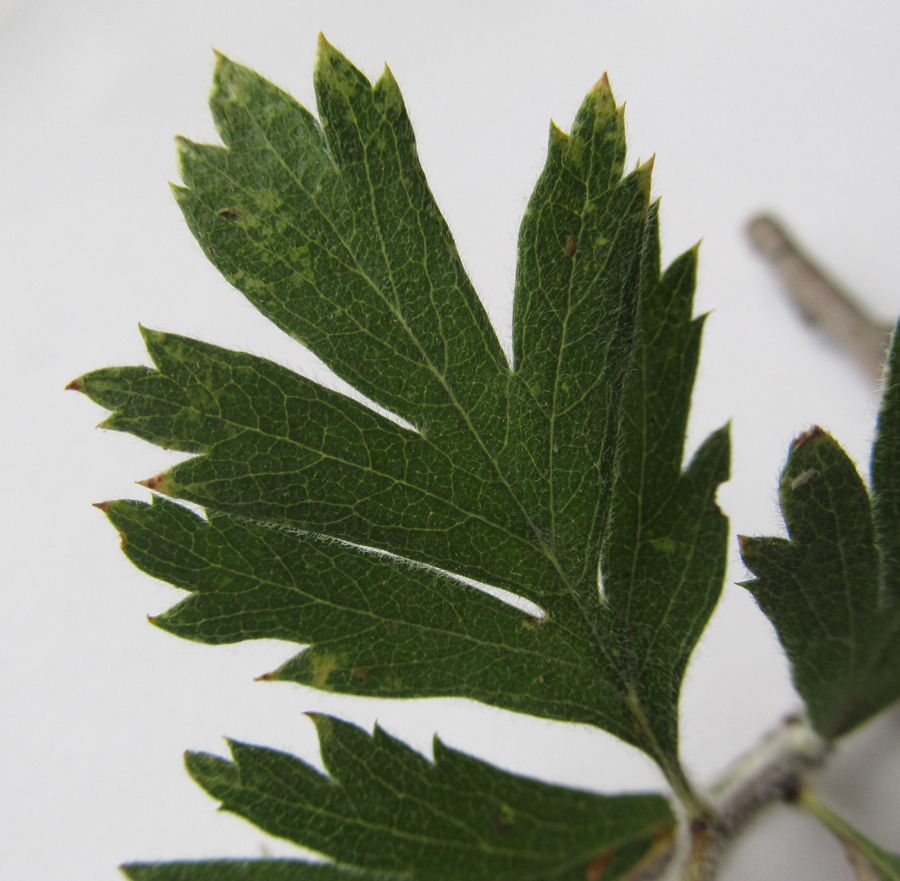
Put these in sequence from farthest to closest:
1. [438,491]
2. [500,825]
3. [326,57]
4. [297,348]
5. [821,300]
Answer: [297,348]
[821,300]
[500,825]
[438,491]
[326,57]

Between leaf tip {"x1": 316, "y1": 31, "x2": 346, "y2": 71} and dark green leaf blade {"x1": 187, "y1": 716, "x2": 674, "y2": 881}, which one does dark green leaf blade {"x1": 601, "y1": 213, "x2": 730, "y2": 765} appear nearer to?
dark green leaf blade {"x1": 187, "y1": 716, "x2": 674, "y2": 881}

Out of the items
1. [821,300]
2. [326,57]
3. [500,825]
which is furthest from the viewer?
[821,300]

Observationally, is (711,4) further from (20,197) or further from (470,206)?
(20,197)

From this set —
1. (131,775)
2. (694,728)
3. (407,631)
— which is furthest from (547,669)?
(131,775)

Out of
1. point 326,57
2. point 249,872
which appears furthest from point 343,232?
point 249,872

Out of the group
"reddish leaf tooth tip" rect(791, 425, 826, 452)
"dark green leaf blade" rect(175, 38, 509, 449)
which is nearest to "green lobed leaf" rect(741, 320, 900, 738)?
"reddish leaf tooth tip" rect(791, 425, 826, 452)

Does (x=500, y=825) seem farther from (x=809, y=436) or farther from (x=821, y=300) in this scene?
(x=821, y=300)

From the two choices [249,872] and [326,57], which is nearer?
[326,57]
